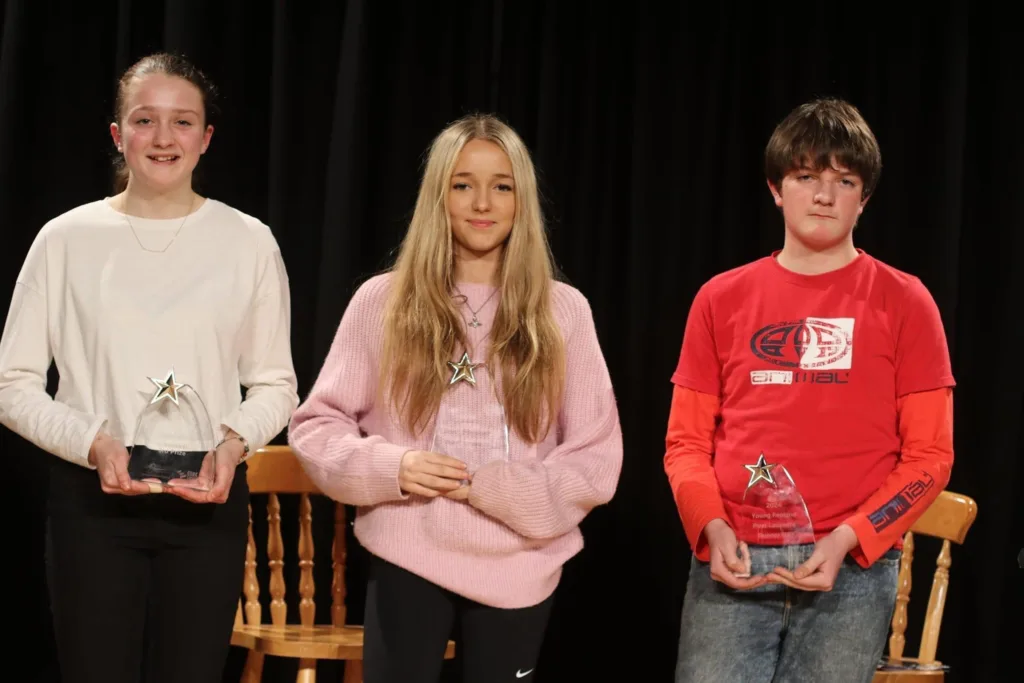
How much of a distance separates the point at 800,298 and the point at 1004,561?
1.37m

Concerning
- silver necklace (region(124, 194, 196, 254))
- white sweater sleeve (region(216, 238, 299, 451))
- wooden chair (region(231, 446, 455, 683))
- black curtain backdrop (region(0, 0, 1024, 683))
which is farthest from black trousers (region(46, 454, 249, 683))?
black curtain backdrop (region(0, 0, 1024, 683))

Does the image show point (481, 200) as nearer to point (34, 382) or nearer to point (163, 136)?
point (163, 136)

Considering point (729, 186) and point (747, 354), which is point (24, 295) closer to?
point (747, 354)

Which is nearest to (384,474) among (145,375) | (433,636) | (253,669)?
(433,636)

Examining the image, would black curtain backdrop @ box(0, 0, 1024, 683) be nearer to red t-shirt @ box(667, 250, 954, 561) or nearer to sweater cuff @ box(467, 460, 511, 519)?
red t-shirt @ box(667, 250, 954, 561)

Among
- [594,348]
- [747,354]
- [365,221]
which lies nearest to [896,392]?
[747,354]

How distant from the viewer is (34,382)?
231 cm

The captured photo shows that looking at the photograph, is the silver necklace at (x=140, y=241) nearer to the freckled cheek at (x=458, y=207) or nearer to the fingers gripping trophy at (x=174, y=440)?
the fingers gripping trophy at (x=174, y=440)

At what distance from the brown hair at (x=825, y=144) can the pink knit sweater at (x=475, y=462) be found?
0.53 metres

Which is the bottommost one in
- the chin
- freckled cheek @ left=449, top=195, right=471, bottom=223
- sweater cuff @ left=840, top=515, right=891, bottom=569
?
sweater cuff @ left=840, top=515, right=891, bottom=569

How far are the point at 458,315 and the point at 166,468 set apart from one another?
67cm

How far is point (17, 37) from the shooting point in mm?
3193

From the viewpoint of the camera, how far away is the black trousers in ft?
7.21

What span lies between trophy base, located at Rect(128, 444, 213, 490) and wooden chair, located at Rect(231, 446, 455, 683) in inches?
30.7
